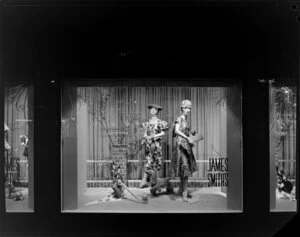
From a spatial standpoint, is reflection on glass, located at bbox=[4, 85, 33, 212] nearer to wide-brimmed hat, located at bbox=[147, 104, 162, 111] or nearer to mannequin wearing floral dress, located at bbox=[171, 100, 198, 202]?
wide-brimmed hat, located at bbox=[147, 104, 162, 111]

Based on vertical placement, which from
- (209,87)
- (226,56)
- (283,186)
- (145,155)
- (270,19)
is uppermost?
(270,19)

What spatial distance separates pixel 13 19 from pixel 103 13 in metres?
0.93

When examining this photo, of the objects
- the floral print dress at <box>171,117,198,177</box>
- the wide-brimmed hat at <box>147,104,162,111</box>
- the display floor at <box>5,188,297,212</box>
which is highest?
the wide-brimmed hat at <box>147,104,162,111</box>

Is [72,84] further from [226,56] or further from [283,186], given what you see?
[283,186]

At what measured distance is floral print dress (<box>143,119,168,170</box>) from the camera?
12.5 ft

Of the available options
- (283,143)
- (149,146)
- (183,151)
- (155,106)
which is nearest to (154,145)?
(149,146)

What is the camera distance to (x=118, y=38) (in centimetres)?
349

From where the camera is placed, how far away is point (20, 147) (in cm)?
365

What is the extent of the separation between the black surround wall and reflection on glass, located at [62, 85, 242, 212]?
19cm

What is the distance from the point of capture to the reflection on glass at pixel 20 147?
362 cm

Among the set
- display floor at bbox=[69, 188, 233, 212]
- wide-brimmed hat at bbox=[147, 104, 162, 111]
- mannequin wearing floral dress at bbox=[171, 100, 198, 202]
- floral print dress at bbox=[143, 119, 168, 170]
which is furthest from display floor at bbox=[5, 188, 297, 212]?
wide-brimmed hat at bbox=[147, 104, 162, 111]

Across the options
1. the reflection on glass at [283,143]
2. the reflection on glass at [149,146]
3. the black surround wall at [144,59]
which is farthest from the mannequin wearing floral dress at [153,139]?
the reflection on glass at [283,143]

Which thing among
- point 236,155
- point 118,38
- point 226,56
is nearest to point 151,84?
point 118,38

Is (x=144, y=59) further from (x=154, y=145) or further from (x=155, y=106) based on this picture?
(x=154, y=145)
